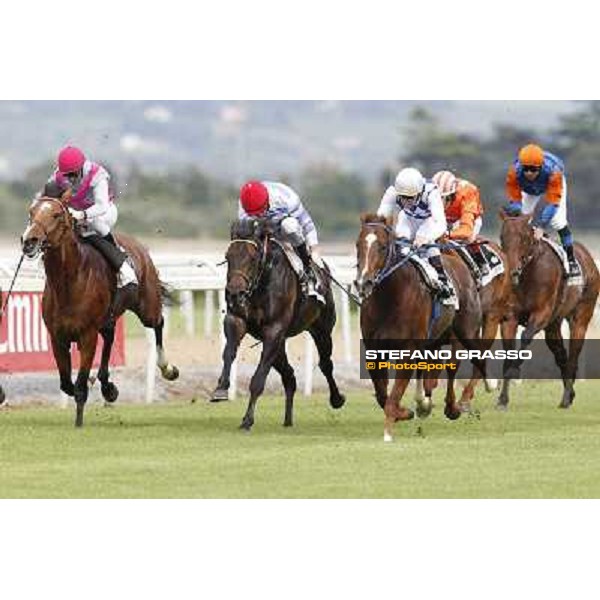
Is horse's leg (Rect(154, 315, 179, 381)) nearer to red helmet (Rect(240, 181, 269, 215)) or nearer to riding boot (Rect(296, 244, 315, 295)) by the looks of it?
riding boot (Rect(296, 244, 315, 295))

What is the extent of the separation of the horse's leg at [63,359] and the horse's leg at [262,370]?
48.6 inches

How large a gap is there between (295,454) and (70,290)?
2437 millimetres

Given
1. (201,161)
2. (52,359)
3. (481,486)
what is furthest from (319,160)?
(481,486)

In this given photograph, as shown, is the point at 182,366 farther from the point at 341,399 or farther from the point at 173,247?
the point at 173,247

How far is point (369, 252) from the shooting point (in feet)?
34.4

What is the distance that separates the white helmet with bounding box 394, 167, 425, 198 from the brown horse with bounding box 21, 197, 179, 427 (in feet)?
6.85

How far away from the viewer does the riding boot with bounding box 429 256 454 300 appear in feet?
38.3

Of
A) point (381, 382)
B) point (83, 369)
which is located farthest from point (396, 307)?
point (83, 369)

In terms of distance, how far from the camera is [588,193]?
95.3ft

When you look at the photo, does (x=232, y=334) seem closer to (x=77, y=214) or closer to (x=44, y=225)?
(x=77, y=214)

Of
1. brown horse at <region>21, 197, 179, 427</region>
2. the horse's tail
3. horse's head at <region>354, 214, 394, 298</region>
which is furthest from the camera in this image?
the horse's tail

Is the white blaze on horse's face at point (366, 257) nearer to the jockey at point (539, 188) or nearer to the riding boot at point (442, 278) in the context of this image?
the riding boot at point (442, 278)

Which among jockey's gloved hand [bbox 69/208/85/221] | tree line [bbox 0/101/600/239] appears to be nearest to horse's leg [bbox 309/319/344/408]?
jockey's gloved hand [bbox 69/208/85/221]

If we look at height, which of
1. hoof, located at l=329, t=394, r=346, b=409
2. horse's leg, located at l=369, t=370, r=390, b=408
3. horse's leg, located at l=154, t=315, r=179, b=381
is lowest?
hoof, located at l=329, t=394, r=346, b=409
